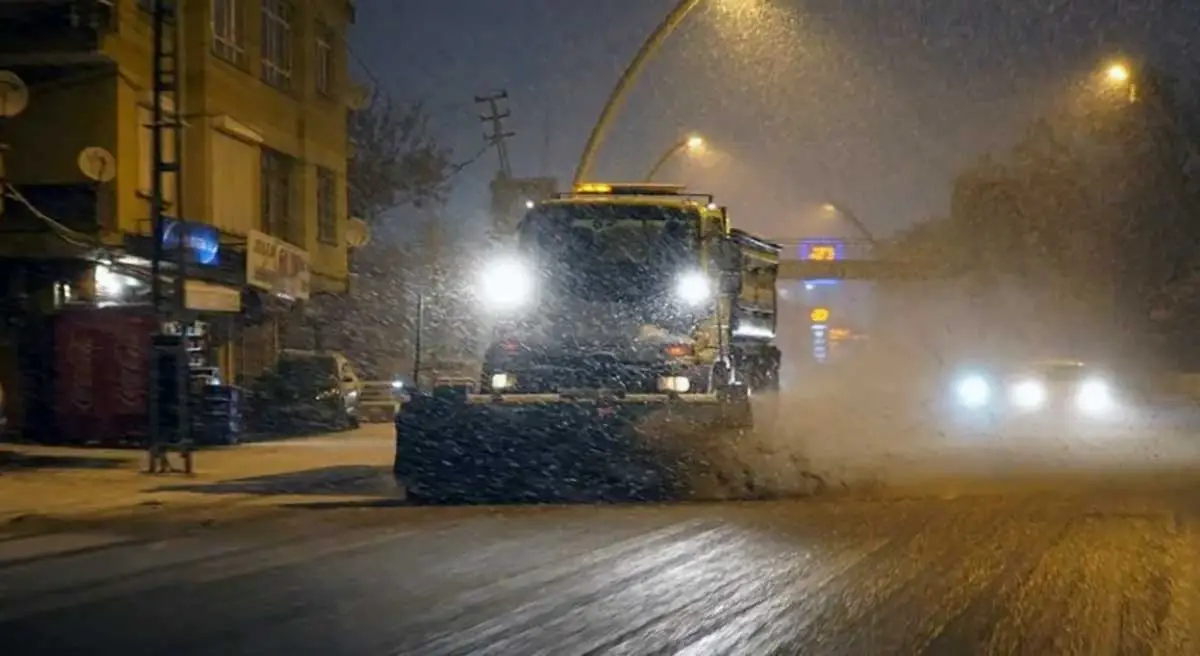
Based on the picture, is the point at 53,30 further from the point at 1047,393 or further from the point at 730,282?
the point at 1047,393

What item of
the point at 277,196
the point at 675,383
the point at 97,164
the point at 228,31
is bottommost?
the point at 675,383

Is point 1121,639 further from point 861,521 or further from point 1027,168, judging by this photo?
point 1027,168

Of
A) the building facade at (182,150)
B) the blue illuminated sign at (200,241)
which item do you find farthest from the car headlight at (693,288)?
the blue illuminated sign at (200,241)

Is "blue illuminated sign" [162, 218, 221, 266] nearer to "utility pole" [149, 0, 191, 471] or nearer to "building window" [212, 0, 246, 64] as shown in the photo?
"building window" [212, 0, 246, 64]

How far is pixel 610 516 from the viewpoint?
629 inches

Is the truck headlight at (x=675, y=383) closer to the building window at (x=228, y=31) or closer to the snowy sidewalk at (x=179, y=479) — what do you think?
the snowy sidewalk at (x=179, y=479)

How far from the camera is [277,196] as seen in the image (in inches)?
1406

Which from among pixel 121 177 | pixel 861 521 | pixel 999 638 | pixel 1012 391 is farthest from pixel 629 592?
pixel 1012 391

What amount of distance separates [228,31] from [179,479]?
13.3 metres

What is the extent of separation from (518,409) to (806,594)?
749 centimetres

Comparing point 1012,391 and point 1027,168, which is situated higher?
point 1027,168

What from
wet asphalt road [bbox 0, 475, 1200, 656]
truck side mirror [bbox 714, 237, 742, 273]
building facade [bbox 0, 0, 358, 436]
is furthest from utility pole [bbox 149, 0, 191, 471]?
truck side mirror [bbox 714, 237, 742, 273]

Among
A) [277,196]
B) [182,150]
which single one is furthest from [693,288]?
[277,196]

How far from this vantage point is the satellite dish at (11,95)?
79.4 feet
